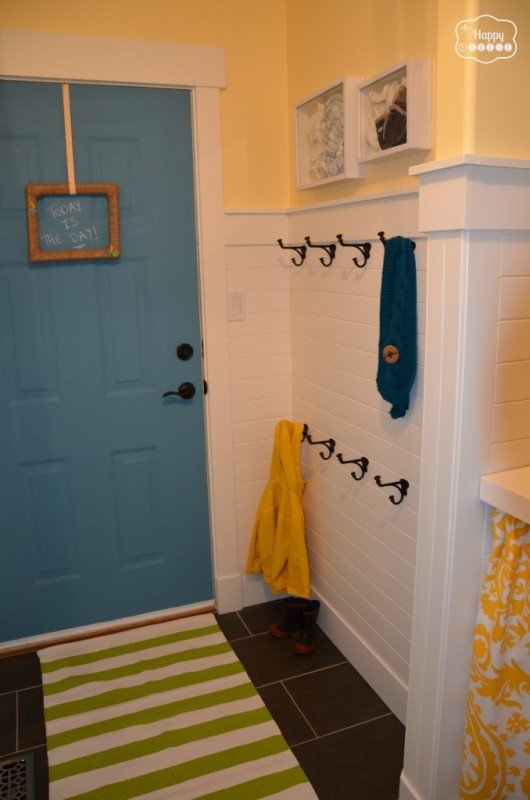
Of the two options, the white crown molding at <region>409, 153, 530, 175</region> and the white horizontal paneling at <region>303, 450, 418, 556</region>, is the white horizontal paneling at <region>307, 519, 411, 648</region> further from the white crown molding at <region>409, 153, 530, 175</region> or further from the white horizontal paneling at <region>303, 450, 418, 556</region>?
the white crown molding at <region>409, 153, 530, 175</region>

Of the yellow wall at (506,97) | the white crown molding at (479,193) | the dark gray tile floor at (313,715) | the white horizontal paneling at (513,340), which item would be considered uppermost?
the yellow wall at (506,97)

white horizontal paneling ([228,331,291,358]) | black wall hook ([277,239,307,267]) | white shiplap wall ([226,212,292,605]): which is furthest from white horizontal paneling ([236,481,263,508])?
black wall hook ([277,239,307,267])

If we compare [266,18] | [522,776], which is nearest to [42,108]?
[266,18]

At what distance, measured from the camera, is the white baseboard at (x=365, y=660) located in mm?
2010

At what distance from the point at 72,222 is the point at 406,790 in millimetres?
1999

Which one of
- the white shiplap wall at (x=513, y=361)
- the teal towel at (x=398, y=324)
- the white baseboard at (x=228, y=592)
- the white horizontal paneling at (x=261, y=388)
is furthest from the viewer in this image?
the white baseboard at (x=228, y=592)

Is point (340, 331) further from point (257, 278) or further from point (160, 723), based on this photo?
point (160, 723)

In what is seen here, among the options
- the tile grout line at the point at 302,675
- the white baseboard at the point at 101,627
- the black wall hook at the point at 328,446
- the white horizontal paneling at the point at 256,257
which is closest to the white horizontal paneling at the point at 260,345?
the white horizontal paneling at the point at 256,257

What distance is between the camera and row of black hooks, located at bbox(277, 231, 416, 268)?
192 centimetres

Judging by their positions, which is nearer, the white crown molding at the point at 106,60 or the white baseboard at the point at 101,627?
the white crown molding at the point at 106,60

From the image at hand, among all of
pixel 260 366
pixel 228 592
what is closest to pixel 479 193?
pixel 260 366

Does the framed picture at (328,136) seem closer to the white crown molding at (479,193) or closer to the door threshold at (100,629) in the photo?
the white crown molding at (479,193)

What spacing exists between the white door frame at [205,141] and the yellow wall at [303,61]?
5 cm

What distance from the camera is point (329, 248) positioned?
7.07 feet
